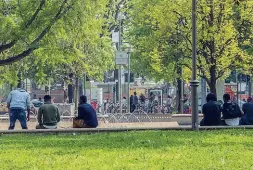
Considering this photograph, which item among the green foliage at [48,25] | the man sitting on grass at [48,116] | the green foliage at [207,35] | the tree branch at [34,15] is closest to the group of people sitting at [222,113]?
the man sitting on grass at [48,116]

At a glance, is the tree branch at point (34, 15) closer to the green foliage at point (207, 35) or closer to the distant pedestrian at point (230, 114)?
the green foliage at point (207, 35)

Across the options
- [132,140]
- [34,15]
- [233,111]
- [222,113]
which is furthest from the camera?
[34,15]

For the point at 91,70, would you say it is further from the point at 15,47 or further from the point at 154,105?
the point at 15,47

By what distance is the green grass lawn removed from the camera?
9.29 meters

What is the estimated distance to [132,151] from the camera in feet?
36.2

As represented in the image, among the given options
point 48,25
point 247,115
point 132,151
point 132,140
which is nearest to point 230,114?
point 247,115

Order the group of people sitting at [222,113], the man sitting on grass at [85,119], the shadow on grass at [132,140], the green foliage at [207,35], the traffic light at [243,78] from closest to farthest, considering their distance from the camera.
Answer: the shadow on grass at [132,140], the man sitting on grass at [85,119], the group of people sitting at [222,113], the green foliage at [207,35], the traffic light at [243,78]

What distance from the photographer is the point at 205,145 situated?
1184 cm

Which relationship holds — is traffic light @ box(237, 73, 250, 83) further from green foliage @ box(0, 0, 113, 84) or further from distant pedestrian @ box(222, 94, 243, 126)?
distant pedestrian @ box(222, 94, 243, 126)

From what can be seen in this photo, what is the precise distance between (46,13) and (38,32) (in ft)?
3.28

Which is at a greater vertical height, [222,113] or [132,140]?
[222,113]

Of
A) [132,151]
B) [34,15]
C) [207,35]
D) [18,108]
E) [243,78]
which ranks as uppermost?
[34,15]

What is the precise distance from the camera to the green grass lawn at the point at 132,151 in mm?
9289

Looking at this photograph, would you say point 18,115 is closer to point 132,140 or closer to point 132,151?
point 132,140
